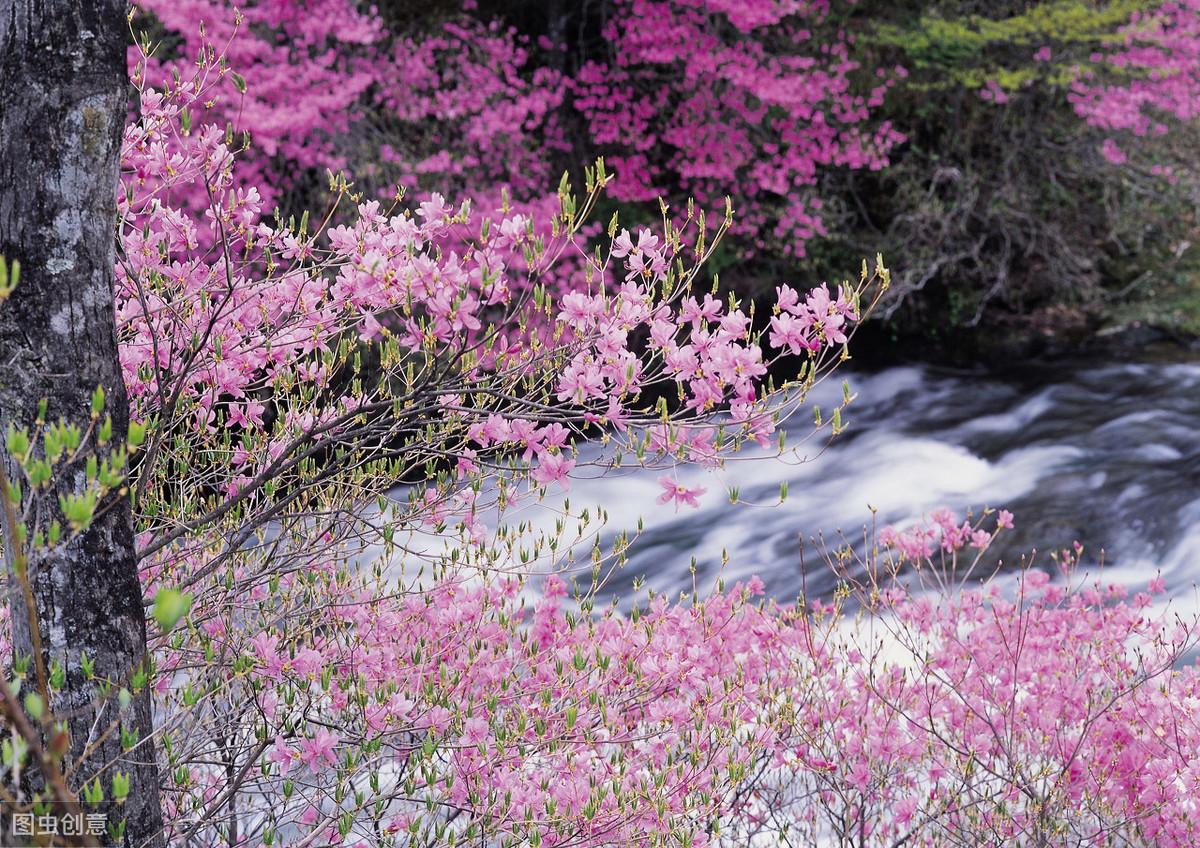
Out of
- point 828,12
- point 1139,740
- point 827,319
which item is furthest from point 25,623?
point 828,12

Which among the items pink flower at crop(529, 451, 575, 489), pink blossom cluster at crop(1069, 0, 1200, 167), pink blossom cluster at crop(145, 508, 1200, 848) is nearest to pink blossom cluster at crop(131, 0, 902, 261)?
pink blossom cluster at crop(1069, 0, 1200, 167)

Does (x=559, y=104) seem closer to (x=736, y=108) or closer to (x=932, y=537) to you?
(x=736, y=108)

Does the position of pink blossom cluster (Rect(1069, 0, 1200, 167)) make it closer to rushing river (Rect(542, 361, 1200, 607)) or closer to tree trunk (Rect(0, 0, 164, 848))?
rushing river (Rect(542, 361, 1200, 607))

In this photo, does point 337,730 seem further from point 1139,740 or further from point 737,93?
point 737,93

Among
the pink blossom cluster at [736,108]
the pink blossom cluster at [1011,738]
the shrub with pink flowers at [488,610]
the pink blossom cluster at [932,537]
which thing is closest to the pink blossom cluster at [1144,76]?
the pink blossom cluster at [736,108]

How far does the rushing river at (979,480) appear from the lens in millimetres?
7926

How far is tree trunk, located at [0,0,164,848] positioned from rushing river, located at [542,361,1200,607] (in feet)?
17.9

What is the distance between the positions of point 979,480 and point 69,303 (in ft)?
26.7

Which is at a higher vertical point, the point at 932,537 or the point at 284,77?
the point at 284,77

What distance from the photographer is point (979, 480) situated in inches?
366

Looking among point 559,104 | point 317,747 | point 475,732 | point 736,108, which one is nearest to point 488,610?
point 475,732

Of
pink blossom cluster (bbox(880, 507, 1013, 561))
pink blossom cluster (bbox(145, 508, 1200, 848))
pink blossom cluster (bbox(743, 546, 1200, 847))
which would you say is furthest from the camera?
pink blossom cluster (bbox(880, 507, 1013, 561))

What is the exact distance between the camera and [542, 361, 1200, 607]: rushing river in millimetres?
7926

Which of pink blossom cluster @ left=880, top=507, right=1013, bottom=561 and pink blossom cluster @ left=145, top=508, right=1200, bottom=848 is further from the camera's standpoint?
pink blossom cluster @ left=880, top=507, right=1013, bottom=561
